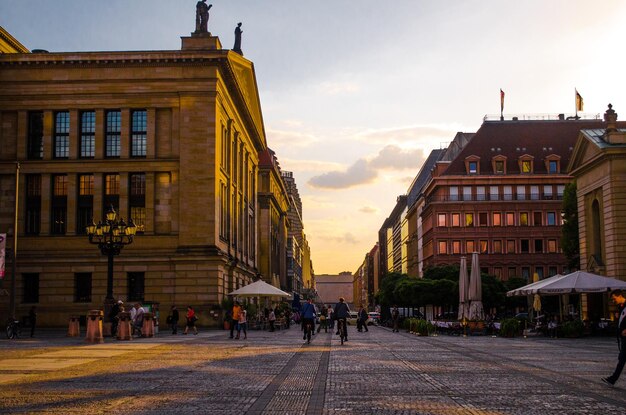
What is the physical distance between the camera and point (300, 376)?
18.5 metres

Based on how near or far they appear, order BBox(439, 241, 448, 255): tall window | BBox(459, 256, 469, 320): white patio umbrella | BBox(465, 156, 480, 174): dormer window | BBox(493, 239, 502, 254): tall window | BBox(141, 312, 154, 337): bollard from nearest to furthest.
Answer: BBox(141, 312, 154, 337): bollard, BBox(459, 256, 469, 320): white patio umbrella, BBox(493, 239, 502, 254): tall window, BBox(465, 156, 480, 174): dormer window, BBox(439, 241, 448, 255): tall window

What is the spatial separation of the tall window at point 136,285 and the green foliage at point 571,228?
124ft

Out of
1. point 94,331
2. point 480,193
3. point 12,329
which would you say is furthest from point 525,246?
point 94,331

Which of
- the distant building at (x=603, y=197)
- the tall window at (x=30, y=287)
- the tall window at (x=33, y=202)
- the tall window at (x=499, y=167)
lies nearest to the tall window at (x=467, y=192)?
the tall window at (x=499, y=167)

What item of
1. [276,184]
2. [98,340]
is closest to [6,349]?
[98,340]

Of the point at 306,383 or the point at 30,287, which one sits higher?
the point at 30,287

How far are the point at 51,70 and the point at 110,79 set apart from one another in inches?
154

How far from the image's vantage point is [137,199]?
181 ft

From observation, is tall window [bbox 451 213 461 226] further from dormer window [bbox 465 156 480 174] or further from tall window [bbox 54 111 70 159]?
tall window [bbox 54 111 70 159]

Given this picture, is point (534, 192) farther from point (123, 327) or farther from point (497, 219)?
point (123, 327)

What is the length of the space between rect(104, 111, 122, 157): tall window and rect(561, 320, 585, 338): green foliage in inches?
1184

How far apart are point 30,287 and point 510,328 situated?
30.4 m

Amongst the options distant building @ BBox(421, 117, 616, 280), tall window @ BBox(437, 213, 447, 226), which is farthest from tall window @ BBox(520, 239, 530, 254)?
tall window @ BBox(437, 213, 447, 226)

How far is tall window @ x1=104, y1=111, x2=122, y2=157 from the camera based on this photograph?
183 ft
